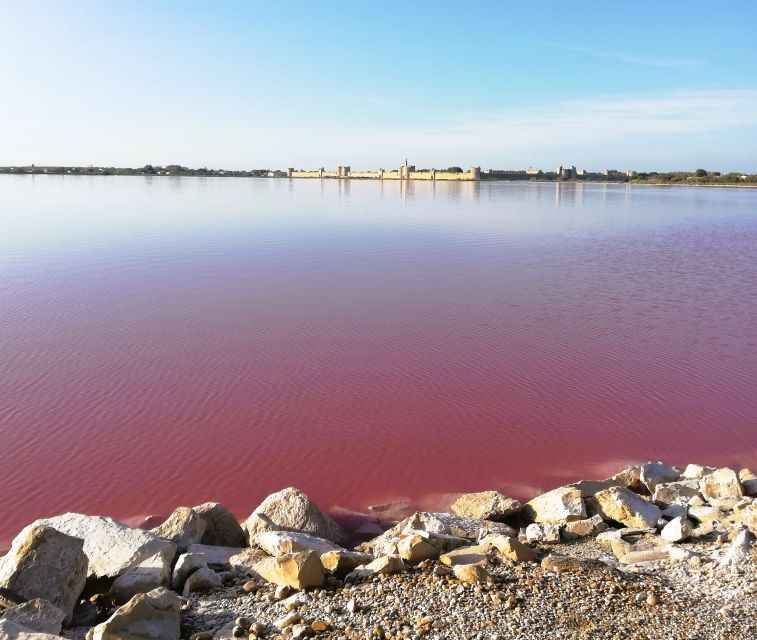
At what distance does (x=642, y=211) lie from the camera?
50.6 metres

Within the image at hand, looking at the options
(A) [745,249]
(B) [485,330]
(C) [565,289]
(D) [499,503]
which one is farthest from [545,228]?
(D) [499,503]

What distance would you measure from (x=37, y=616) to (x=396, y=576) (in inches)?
97.6

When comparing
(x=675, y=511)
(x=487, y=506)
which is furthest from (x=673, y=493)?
(x=487, y=506)

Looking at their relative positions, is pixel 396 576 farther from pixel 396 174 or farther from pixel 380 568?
pixel 396 174

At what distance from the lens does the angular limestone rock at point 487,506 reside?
22.1ft

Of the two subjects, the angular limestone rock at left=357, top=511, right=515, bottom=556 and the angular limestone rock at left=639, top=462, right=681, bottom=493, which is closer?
the angular limestone rock at left=357, top=511, right=515, bottom=556

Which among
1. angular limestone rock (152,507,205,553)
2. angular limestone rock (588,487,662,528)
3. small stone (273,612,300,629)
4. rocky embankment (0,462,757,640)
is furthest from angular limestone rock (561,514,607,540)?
angular limestone rock (152,507,205,553)

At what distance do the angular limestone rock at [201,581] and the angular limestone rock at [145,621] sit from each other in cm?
53

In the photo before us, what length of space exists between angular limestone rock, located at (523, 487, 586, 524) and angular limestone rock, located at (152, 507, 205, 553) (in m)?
3.37

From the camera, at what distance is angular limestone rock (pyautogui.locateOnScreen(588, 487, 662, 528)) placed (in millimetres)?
6281

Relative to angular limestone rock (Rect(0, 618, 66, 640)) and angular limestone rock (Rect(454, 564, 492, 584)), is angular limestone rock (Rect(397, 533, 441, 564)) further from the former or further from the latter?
angular limestone rock (Rect(0, 618, 66, 640))

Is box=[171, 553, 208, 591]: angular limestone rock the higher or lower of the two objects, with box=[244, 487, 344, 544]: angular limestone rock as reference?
higher

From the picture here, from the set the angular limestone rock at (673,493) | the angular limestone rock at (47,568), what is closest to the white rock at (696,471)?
the angular limestone rock at (673,493)

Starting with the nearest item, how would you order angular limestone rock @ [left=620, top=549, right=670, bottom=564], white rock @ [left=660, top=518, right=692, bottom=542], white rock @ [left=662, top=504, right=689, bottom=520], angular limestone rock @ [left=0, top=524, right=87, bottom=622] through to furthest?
angular limestone rock @ [left=0, top=524, right=87, bottom=622] → angular limestone rock @ [left=620, top=549, right=670, bottom=564] → white rock @ [left=660, top=518, right=692, bottom=542] → white rock @ [left=662, top=504, right=689, bottom=520]
